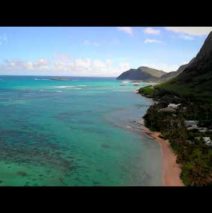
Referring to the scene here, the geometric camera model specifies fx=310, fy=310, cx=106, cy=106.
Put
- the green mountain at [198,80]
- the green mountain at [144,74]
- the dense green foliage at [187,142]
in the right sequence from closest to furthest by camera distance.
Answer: the dense green foliage at [187,142]
the green mountain at [198,80]
the green mountain at [144,74]

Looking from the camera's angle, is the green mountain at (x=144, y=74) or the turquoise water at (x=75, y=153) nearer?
the turquoise water at (x=75, y=153)

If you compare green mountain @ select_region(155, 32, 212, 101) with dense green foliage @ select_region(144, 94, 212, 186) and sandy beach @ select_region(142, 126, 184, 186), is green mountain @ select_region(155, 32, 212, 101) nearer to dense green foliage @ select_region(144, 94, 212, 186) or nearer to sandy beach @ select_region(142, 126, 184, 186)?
dense green foliage @ select_region(144, 94, 212, 186)

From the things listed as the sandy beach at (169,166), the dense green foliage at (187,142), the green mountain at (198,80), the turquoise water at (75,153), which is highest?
the green mountain at (198,80)

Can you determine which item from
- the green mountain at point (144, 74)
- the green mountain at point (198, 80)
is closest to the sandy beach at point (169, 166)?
the green mountain at point (198, 80)

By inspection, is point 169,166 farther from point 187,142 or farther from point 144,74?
point 144,74

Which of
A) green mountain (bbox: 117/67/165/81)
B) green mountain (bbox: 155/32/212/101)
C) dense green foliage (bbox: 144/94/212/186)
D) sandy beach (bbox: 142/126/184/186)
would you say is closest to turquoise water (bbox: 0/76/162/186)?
sandy beach (bbox: 142/126/184/186)

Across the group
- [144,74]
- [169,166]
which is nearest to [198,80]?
[169,166]

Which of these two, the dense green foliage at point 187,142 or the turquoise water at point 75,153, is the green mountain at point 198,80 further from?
the turquoise water at point 75,153

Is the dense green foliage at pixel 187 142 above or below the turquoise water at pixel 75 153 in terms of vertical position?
above
